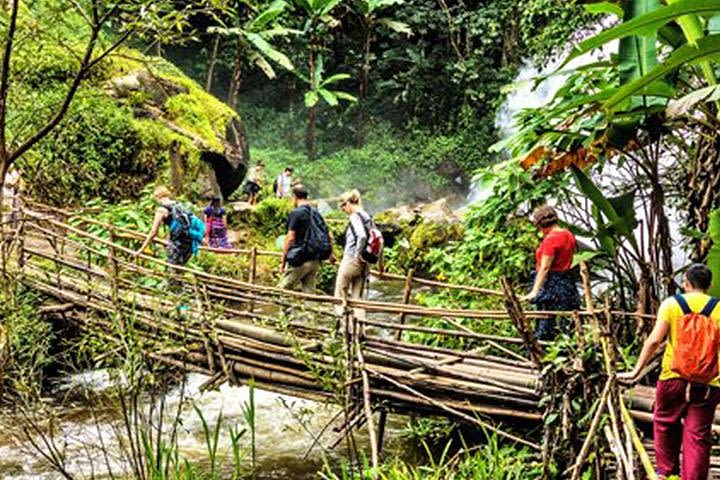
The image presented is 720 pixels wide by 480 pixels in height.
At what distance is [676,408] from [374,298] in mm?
7809

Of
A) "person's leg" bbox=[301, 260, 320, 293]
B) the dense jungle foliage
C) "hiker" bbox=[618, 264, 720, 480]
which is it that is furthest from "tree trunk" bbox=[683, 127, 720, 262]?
"person's leg" bbox=[301, 260, 320, 293]

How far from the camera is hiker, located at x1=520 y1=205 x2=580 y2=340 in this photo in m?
4.82

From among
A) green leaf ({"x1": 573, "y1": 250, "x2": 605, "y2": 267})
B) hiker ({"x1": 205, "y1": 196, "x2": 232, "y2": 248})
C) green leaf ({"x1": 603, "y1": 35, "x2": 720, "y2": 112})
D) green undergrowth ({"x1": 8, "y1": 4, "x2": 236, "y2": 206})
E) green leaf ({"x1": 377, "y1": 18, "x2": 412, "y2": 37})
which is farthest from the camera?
green leaf ({"x1": 377, "y1": 18, "x2": 412, "y2": 37})

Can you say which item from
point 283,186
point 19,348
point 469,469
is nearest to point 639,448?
point 469,469

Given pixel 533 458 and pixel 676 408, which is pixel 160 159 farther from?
pixel 676 408

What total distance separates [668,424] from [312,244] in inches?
130

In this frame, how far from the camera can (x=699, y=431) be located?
3510mm

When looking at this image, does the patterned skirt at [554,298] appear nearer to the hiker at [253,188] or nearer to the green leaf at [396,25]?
the hiker at [253,188]

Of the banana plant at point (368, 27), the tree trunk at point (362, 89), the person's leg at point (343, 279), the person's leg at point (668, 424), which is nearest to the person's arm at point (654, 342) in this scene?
the person's leg at point (668, 424)

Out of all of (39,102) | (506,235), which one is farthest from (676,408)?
(39,102)

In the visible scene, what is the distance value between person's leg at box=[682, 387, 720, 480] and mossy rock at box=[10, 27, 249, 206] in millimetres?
6641

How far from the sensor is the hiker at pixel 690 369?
11.2 feet

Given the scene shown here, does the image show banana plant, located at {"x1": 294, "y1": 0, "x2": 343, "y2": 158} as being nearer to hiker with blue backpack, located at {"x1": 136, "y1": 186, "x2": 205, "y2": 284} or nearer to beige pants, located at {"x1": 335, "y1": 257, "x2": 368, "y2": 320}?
hiker with blue backpack, located at {"x1": 136, "y1": 186, "x2": 205, "y2": 284}

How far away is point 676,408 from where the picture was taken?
3570mm
